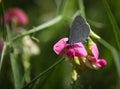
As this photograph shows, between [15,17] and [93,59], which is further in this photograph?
[15,17]

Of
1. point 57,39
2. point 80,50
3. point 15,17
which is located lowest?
point 57,39

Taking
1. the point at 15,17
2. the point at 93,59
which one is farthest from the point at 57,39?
Result: the point at 93,59

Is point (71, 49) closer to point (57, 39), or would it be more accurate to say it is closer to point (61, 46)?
point (61, 46)

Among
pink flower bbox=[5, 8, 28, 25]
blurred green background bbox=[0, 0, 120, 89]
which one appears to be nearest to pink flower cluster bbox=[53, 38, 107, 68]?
blurred green background bbox=[0, 0, 120, 89]

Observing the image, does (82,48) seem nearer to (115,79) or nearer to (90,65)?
(90,65)

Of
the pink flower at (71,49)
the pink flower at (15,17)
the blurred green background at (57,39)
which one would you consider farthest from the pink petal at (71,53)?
the pink flower at (15,17)

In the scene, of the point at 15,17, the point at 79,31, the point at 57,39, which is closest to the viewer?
the point at 79,31

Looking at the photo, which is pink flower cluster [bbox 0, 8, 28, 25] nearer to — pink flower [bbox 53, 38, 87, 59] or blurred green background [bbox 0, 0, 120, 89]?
blurred green background [bbox 0, 0, 120, 89]
